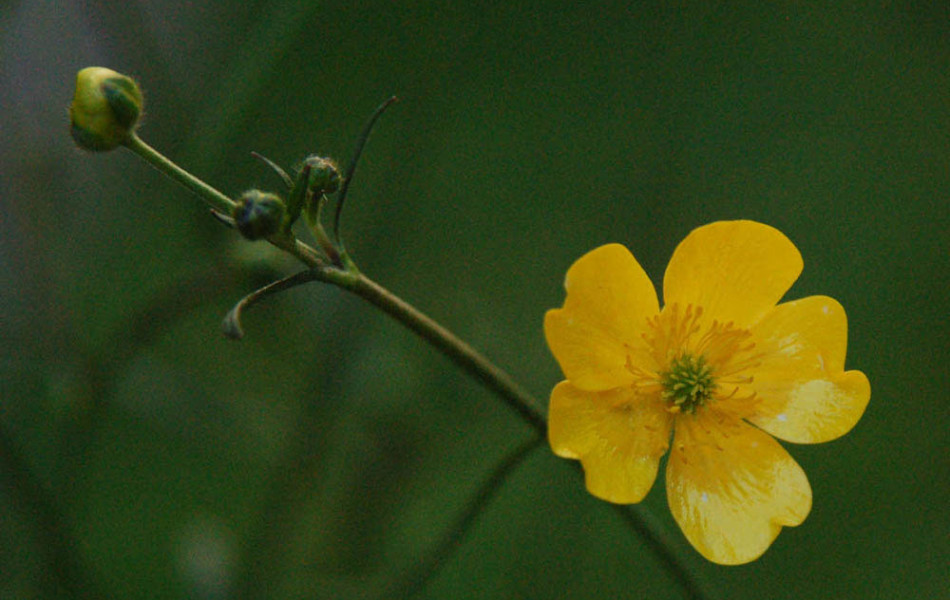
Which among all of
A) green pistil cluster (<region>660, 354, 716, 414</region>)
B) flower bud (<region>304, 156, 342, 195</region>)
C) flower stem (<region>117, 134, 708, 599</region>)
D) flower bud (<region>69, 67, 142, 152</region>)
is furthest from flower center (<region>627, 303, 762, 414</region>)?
flower bud (<region>69, 67, 142, 152</region>)

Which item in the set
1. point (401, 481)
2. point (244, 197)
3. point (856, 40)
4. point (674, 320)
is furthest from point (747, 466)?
point (856, 40)

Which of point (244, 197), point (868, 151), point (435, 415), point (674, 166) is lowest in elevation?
point (435, 415)

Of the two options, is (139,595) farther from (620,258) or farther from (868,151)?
(868,151)

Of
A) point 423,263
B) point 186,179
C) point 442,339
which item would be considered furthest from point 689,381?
point 423,263

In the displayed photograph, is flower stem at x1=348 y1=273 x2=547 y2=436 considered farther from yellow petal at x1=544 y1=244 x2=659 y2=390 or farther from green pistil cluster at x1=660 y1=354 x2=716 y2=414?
green pistil cluster at x1=660 y1=354 x2=716 y2=414

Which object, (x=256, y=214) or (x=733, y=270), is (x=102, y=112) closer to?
(x=256, y=214)

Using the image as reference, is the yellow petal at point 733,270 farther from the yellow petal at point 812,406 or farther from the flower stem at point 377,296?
the flower stem at point 377,296
